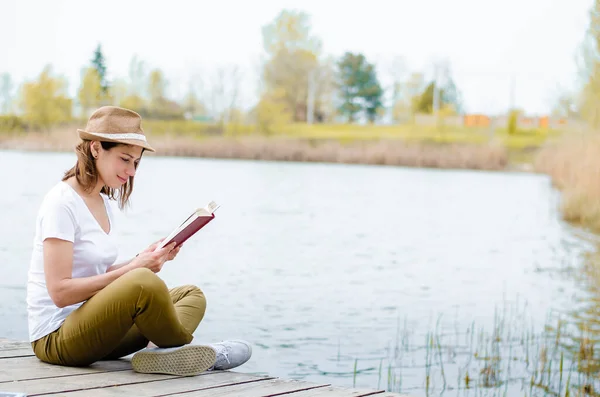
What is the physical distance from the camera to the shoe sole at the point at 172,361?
2.99m

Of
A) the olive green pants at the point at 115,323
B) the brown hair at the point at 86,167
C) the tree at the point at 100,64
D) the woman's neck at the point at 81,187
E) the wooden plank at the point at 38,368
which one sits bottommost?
the wooden plank at the point at 38,368

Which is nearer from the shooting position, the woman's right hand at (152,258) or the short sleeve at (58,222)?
the short sleeve at (58,222)

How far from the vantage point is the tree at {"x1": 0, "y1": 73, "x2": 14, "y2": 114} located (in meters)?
44.8

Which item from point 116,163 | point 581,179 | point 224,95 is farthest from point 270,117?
point 116,163

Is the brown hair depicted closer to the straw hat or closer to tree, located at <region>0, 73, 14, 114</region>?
the straw hat

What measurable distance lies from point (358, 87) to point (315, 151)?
16.4 meters

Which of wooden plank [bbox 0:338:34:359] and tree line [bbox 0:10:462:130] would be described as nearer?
wooden plank [bbox 0:338:34:359]

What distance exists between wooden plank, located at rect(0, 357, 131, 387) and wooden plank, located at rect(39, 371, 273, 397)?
0.38 ft

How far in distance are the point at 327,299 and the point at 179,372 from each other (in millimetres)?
5640

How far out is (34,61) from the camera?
53812 millimetres

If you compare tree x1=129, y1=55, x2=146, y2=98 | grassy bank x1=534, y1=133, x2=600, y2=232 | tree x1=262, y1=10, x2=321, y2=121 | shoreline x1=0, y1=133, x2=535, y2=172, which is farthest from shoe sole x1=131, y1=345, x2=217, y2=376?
tree x1=262, y1=10, x2=321, y2=121

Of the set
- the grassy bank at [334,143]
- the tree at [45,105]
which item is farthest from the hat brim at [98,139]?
the tree at [45,105]

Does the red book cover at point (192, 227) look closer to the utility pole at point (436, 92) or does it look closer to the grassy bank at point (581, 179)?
the grassy bank at point (581, 179)

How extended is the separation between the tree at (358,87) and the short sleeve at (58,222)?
171ft
